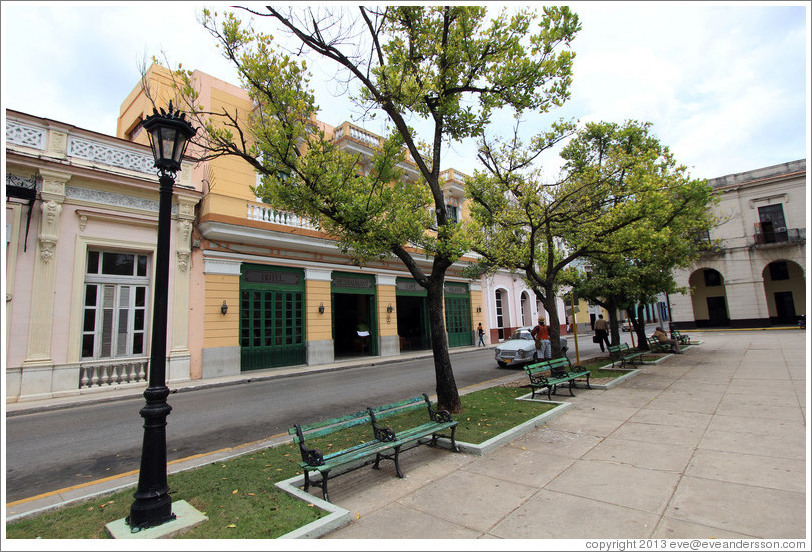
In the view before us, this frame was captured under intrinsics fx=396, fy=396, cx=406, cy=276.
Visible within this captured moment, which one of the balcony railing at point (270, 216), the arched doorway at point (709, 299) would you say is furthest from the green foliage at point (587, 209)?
the arched doorway at point (709, 299)

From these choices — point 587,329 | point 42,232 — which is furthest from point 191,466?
point 587,329

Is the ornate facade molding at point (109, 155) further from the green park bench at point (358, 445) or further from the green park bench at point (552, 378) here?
the green park bench at point (552, 378)

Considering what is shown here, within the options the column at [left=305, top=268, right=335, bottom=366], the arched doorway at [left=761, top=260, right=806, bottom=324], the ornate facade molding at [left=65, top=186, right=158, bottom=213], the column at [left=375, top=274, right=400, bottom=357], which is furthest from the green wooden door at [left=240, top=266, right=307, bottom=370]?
the arched doorway at [left=761, top=260, right=806, bottom=324]

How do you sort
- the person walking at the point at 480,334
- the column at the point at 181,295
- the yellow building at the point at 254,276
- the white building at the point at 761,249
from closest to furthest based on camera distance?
the column at the point at 181,295, the yellow building at the point at 254,276, the person walking at the point at 480,334, the white building at the point at 761,249

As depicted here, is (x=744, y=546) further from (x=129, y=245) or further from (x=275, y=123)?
(x=129, y=245)

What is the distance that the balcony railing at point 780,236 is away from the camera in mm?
29812

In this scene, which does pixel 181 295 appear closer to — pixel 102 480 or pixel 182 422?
pixel 182 422

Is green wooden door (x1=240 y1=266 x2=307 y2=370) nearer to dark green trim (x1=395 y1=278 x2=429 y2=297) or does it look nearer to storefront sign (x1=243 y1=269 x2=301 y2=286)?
storefront sign (x1=243 y1=269 x2=301 y2=286)

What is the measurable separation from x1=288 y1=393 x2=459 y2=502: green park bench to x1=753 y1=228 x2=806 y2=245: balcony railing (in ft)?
123

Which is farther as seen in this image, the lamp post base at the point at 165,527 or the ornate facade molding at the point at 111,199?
the ornate facade molding at the point at 111,199

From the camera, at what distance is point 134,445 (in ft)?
21.8

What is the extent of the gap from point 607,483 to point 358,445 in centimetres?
284

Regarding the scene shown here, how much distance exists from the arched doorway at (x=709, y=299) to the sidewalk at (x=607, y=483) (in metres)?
33.0

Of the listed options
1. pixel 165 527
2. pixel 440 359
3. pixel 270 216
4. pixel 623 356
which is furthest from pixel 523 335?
pixel 165 527
